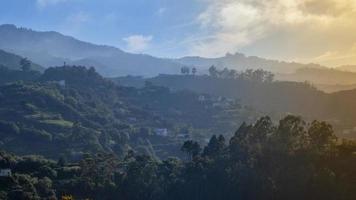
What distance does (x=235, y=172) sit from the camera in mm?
76250

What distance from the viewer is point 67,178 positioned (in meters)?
85.8

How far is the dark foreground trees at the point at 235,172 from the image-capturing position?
231ft

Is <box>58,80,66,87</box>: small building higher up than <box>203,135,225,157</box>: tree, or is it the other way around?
<box>58,80,66,87</box>: small building

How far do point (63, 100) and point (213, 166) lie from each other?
9464 centimetres

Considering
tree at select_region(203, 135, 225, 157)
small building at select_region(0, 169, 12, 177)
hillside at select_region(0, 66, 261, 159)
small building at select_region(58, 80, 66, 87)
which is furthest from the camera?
small building at select_region(58, 80, 66, 87)

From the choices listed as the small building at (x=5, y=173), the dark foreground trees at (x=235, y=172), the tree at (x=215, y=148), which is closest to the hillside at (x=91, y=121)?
the small building at (x=5, y=173)

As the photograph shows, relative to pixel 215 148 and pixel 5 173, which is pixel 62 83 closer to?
pixel 215 148

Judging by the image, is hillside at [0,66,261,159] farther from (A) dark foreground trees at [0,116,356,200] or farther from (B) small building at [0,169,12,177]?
(A) dark foreground trees at [0,116,356,200]

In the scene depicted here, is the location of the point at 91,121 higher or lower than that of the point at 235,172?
lower

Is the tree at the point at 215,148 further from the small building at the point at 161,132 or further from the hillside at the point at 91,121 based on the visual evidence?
the small building at the point at 161,132

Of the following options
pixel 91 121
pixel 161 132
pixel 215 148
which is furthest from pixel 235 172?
pixel 161 132

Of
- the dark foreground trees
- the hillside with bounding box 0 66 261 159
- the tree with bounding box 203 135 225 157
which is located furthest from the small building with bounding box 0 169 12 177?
the hillside with bounding box 0 66 261 159

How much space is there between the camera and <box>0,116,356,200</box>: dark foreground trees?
231 ft

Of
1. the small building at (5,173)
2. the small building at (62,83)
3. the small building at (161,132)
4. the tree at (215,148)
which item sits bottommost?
the small building at (161,132)
